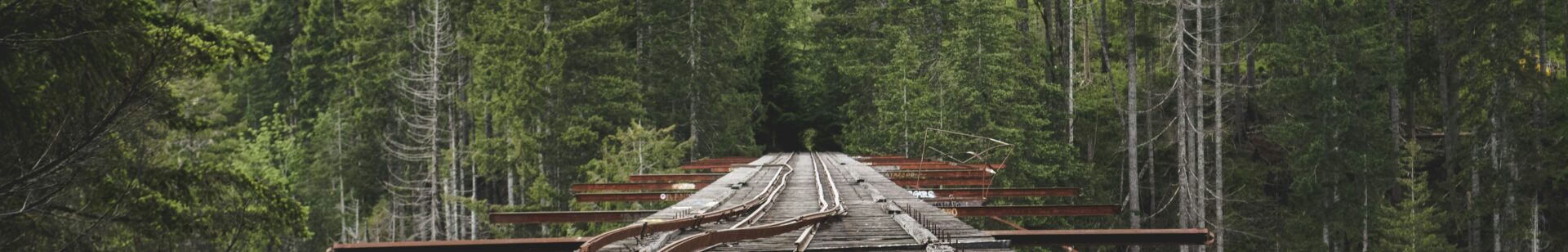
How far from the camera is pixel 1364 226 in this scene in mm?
36125

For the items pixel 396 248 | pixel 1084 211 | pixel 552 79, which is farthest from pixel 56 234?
pixel 552 79

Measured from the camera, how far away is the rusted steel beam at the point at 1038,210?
11.7 m

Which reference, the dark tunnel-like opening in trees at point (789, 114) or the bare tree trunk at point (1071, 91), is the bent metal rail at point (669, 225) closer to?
the bare tree trunk at point (1071, 91)

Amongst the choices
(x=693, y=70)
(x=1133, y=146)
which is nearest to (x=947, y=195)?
(x=1133, y=146)

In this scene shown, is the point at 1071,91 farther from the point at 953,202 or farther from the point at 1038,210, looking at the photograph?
the point at 1038,210

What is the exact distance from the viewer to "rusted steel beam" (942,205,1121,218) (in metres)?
11.7

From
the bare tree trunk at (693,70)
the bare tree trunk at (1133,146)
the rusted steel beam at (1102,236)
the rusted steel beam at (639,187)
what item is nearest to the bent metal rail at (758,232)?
the rusted steel beam at (1102,236)

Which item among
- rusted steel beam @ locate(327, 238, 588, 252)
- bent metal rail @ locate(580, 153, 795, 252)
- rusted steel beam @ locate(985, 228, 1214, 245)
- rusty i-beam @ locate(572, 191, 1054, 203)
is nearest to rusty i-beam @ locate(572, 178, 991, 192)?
rusty i-beam @ locate(572, 191, 1054, 203)

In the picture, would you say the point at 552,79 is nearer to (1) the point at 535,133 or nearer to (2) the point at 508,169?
(1) the point at 535,133

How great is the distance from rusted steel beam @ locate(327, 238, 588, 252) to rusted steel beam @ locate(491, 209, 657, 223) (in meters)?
3.20

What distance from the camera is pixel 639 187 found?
18281mm

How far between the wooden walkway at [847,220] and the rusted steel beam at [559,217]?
55 cm

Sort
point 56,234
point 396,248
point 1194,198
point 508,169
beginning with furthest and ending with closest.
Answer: point 508,169 < point 1194,198 < point 56,234 < point 396,248

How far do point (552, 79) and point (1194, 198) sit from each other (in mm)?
18813
